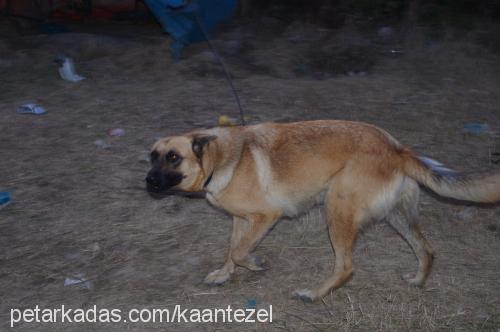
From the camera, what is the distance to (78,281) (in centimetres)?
378

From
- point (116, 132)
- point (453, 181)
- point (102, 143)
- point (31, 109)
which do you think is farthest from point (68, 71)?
point (453, 181)

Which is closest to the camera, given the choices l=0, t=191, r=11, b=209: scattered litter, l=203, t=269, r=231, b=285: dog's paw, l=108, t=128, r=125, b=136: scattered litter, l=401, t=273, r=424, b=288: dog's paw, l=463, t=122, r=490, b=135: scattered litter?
l=401, t=273, r=424, b=288: dog's paw

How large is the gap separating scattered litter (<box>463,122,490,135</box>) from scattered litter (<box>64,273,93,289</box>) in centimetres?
442

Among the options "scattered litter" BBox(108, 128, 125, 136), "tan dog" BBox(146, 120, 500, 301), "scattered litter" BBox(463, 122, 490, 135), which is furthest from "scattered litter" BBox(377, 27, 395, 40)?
"tan dog" BBox(146, 120, 500, 301)

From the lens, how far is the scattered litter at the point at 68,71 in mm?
8680

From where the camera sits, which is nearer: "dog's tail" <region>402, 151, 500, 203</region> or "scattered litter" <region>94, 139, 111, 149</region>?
"dog's tail" <region>402, 151, 500, 203</region>

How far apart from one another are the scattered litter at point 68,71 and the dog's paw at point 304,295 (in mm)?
6221

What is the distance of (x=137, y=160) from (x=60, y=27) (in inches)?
264

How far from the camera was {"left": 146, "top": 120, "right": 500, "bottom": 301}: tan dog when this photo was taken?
3.44 m

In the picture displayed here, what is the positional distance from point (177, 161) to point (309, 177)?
2.78 feet

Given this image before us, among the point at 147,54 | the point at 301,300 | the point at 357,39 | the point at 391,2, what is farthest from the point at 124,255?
the point at 391,2

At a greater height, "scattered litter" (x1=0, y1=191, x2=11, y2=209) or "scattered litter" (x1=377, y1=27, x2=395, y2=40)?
"scattered litter" (x1=0, y1=191, x2=11, y2=209)

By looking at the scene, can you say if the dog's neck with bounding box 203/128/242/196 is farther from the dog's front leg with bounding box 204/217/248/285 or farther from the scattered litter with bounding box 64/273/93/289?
the scattered litter with bounding box 64/273/93/289

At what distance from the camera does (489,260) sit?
3947 mm
